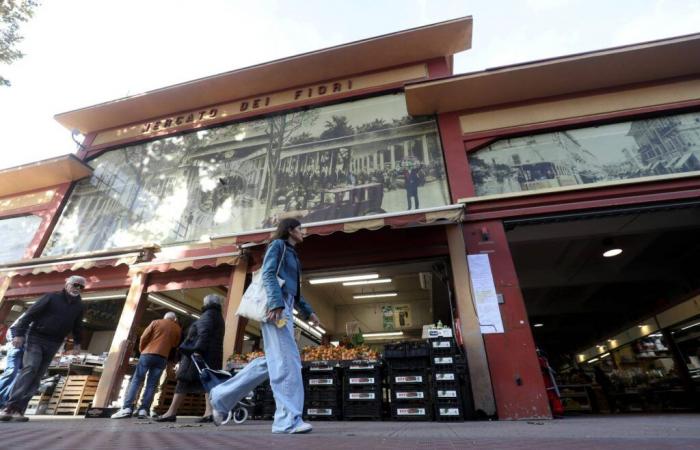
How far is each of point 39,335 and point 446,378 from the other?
5315 mm

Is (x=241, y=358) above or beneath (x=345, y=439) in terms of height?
above

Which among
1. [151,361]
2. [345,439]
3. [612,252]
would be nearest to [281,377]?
[345,439]

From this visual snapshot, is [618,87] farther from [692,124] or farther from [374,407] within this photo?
[374,407]

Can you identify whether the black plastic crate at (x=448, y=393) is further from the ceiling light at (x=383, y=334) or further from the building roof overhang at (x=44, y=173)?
the building roof overhang at (x=44, y=173)

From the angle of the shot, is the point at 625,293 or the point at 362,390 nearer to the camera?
the point at 362,390

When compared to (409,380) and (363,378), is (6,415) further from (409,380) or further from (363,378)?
(409,380)

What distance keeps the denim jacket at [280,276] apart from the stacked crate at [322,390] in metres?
2.26

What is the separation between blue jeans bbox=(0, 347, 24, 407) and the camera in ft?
15.0

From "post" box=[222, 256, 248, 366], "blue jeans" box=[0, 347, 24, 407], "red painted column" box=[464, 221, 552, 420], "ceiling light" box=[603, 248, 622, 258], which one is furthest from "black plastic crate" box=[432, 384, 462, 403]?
"ceiling light" box=[603, 248, 622, 258]

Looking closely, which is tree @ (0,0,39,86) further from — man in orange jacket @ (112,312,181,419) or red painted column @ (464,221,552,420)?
red painted column @ (464,221,552,420)

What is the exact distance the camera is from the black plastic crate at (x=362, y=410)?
488cm

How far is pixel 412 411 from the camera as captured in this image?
4738 millimetres

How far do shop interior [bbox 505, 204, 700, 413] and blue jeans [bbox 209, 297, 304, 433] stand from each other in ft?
16.4

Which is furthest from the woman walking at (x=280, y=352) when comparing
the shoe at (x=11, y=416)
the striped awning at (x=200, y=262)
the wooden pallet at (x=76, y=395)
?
the wooden pallet at (x=76, y=395)
